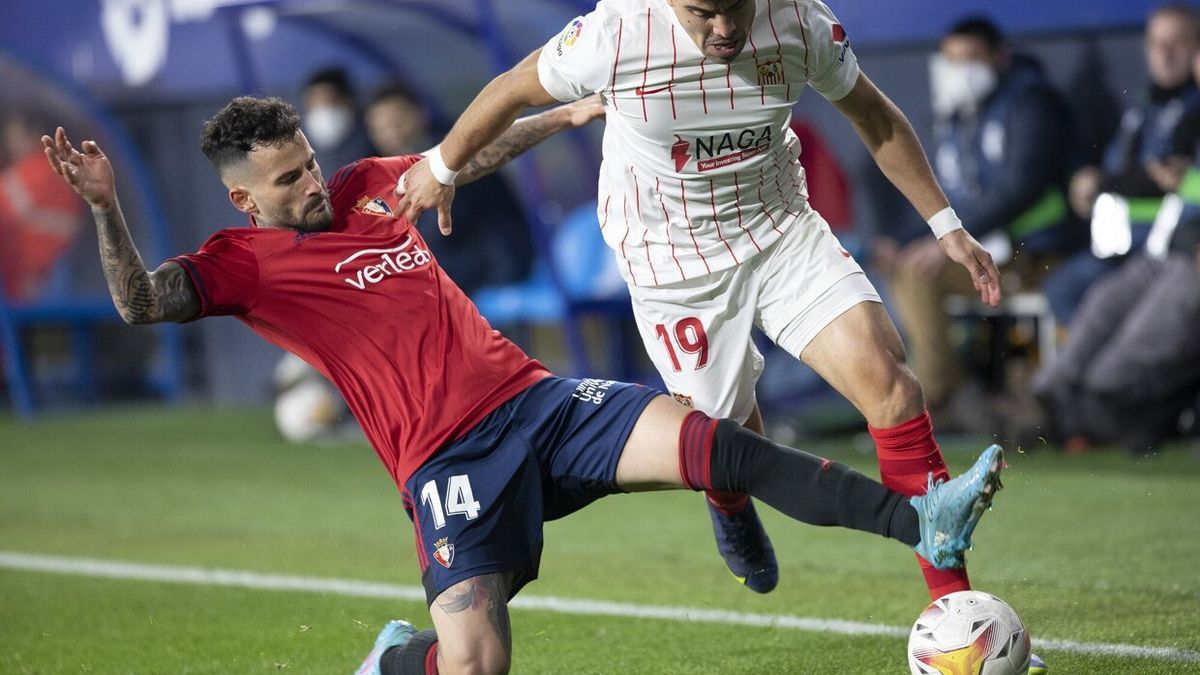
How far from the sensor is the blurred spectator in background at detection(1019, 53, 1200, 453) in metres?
7.78

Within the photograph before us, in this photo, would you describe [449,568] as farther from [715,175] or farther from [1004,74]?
[1004,74]

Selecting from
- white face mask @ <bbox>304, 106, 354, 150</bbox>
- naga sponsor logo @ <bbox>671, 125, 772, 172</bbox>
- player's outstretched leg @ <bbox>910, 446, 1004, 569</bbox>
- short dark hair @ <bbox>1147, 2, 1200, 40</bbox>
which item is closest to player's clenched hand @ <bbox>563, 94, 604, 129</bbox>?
naga sponsor logo @ <bbox>671, 125, 772, 172</bbox>

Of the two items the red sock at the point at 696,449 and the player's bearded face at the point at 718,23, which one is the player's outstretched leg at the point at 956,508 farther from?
the player's bearded face at the point at 718,23

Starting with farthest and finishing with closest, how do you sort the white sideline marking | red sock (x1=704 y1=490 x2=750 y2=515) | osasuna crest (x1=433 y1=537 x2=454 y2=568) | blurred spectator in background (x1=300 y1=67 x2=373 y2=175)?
blurred spectator in background (x1=300 y1=67 x2=373 y2=175) → red sock (x1=704 y1=490 x2=750 y2=515) → the white sideline marking → osasuna crest (x1=433 y1=537 x2=454 y2=568)

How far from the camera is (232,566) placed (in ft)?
21.2

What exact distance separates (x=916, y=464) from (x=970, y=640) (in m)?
0.52

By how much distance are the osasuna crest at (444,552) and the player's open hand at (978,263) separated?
5.02ft

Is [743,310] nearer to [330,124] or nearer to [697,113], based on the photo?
[697,113]

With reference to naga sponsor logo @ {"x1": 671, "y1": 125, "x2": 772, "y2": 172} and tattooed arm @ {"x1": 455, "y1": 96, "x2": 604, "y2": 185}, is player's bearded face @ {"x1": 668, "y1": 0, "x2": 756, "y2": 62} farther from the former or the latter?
tattooed arm @ {"x1": 455, "y1": 96, "x2": 604, "y2": 185}

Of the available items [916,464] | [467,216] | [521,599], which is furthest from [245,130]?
[467,216]

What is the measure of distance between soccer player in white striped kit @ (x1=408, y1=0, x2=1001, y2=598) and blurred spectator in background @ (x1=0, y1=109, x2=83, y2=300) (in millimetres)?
10126

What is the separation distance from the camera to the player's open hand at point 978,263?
13.5 feet

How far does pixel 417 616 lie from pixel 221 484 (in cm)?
376

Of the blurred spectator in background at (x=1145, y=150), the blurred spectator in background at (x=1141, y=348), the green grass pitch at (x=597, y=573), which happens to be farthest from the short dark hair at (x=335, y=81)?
the blurred spectator in background at (x=1141, y=348)
